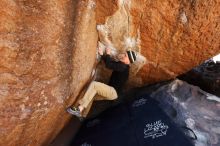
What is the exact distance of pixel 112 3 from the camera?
214 centimetres

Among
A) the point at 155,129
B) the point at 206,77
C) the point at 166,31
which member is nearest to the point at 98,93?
the point at 155,129

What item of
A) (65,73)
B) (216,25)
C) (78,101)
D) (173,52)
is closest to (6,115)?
(65,73)

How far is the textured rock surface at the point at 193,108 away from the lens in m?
2.23

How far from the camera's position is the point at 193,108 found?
239 cm

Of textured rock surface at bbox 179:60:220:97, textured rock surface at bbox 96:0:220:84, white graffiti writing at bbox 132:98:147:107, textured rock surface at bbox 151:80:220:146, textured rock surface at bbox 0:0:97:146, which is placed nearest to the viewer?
textured rock surface at bbox 0:0:97:146

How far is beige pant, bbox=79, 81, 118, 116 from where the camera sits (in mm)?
2296

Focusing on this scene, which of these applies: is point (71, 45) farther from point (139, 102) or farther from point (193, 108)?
point (193, 108)

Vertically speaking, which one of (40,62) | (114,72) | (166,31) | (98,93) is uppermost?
(166,31)

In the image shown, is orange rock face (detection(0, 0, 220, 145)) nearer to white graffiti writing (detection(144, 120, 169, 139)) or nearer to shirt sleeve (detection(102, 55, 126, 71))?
shirt sleeve (detection(102, 55, 126, 71))

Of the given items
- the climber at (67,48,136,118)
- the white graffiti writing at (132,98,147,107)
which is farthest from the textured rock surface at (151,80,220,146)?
the climber at (67,48,136,118)

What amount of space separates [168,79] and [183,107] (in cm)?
24

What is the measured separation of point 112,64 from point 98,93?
210 millimetres

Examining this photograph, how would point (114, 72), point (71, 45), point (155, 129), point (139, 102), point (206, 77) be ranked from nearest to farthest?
point (71, 45), point (155, 129), point (139, 102), point (114, 72), point (206, 77)

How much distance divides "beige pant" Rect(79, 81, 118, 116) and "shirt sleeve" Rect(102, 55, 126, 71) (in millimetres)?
131
